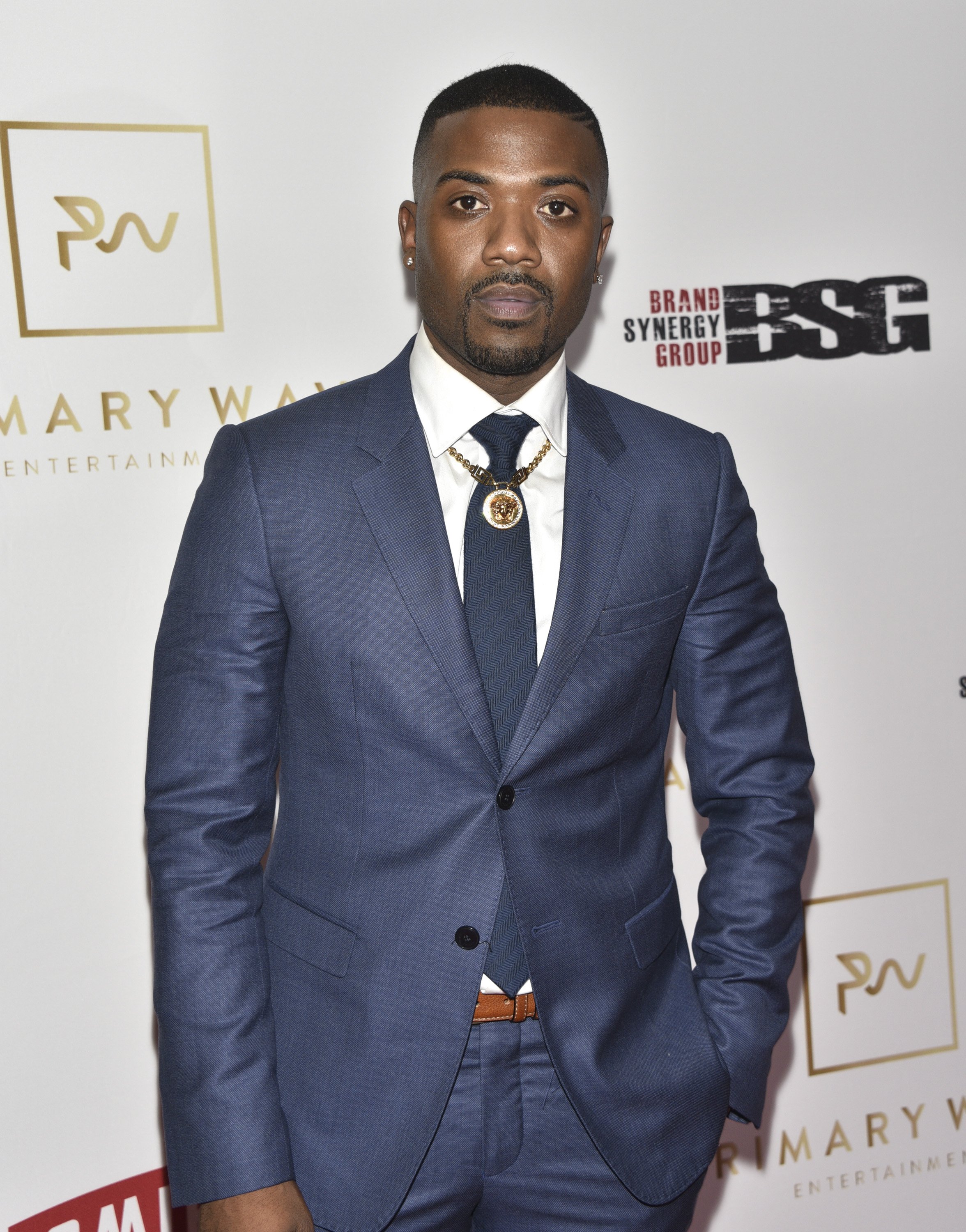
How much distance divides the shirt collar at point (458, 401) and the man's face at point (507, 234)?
37mm

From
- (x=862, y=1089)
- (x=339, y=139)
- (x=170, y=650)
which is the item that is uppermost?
(x=339, y=139)

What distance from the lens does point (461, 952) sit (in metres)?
1.57

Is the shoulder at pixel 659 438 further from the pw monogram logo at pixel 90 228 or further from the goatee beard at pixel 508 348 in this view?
the pw monogram logo at pixel 90 228

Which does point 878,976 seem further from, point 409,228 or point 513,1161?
point 409,228

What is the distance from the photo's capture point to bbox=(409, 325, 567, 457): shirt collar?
170cm

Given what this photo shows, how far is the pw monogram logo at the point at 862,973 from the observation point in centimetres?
290

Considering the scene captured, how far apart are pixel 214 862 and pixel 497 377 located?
29.0 inches

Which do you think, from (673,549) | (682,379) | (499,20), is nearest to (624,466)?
(673,549)

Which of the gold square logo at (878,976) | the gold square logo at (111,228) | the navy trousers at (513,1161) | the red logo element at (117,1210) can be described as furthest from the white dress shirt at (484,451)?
the gold square logo at (878,976)

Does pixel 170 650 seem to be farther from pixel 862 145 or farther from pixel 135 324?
pixel 862 145

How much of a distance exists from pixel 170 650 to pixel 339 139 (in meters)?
1.20

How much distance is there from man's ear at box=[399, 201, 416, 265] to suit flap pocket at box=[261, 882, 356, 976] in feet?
3.00

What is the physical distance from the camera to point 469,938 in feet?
5.14

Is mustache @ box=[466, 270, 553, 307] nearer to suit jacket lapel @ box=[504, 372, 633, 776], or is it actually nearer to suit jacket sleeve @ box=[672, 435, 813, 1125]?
suit jacket lapel @ box=[504, 372, 633, 776]
